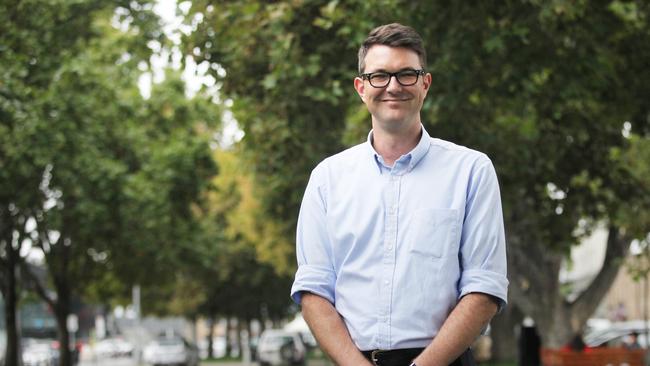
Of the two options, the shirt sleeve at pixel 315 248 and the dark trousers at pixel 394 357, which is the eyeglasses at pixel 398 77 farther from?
the dark trousers at pixel 394 357

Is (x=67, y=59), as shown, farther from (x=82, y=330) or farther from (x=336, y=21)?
(x=82, y=330)

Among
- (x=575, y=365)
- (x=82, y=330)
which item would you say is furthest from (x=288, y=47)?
(x=82, y=330)

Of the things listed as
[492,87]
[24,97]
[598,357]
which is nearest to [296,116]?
[492,87]

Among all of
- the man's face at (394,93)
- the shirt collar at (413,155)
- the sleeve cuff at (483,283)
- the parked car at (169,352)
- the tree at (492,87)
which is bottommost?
the parked car at (169,352)

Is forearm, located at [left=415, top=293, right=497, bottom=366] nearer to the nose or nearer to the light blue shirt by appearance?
the light blue shirt

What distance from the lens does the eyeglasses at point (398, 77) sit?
11.3ft

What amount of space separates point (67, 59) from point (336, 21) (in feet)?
30.9

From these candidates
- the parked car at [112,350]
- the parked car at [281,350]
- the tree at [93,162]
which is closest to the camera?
the tree at [93,162]

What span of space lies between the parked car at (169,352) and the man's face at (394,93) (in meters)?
46.9

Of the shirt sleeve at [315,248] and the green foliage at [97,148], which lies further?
the green foliage at [97,148]

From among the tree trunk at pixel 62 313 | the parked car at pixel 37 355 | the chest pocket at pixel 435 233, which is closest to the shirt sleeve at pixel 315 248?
the chest pocket at pixel 435 233

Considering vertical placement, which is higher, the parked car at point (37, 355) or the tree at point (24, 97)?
the tree at point (24, 97)

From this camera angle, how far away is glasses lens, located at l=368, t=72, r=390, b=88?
135 inches

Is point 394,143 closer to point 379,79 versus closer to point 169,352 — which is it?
point 379,79
